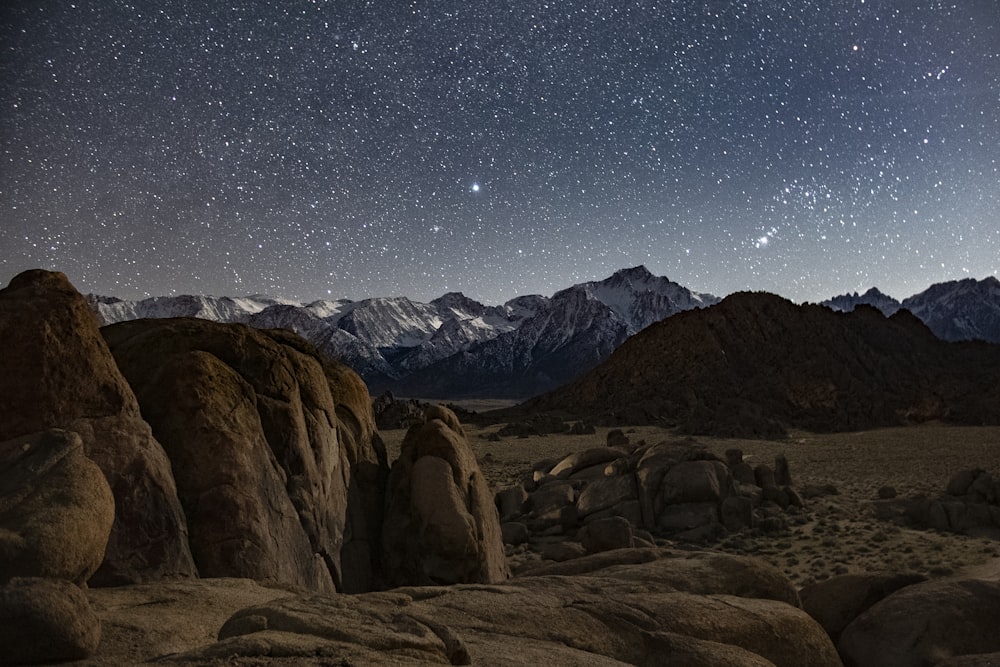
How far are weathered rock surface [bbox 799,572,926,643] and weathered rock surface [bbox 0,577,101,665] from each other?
914 centimetres

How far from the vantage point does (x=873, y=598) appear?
356 inches

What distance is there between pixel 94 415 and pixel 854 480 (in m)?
27.6

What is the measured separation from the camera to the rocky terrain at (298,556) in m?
5.07

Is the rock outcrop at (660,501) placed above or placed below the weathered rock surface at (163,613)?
below

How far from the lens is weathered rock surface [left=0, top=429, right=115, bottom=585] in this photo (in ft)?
18.0

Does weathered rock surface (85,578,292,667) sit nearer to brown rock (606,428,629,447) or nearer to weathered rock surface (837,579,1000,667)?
weathered rock surface (837,579,1000,667)

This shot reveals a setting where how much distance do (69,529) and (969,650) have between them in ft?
33.4

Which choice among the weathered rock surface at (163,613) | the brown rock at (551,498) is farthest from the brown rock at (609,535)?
the weathered rock surface at (163,613)

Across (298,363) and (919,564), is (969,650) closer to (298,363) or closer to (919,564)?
(919,564)

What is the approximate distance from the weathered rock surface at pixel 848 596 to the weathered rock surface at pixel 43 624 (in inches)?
360

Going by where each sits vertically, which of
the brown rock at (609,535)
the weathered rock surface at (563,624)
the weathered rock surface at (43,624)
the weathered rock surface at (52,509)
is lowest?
the brown rock at (609,535)

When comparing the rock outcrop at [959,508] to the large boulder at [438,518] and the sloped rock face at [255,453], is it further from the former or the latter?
the sloped rock face at [255,453]

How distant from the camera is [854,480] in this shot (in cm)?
2586

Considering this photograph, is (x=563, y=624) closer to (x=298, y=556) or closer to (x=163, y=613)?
(x=163, y=613)
